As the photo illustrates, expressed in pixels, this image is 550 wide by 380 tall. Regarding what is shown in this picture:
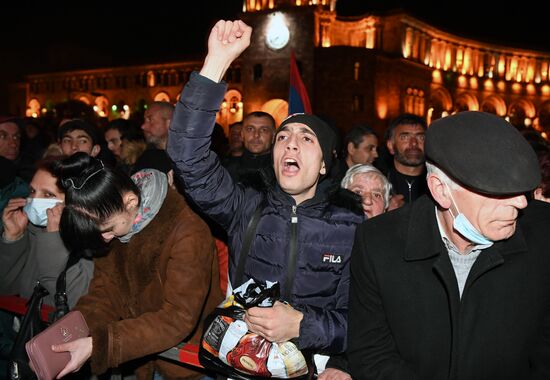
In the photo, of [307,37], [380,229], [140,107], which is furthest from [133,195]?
[140,107]

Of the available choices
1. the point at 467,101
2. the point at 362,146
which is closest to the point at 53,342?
the point at 362,146

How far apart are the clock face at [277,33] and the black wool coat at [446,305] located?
1663 inches

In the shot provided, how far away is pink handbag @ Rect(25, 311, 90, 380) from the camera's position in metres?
2.49

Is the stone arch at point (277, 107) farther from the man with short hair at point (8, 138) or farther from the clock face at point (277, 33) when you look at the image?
the man with short hair at point (8, 138)

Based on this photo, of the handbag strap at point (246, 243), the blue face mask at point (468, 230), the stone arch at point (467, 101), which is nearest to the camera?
the blue face mask at point (468, 230)

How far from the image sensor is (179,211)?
298 centimetres

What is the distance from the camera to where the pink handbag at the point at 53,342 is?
2488 mm

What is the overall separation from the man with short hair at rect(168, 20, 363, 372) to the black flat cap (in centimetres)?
99

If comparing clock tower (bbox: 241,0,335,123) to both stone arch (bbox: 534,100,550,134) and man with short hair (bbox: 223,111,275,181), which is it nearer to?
man with short hair (bbox: 223,111,275,181)

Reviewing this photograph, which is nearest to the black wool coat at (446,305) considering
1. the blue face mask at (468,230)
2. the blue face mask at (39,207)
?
the blue face mask at (468,230)

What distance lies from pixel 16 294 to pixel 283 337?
2.77m

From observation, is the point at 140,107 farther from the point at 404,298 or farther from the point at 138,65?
the point at 404,298

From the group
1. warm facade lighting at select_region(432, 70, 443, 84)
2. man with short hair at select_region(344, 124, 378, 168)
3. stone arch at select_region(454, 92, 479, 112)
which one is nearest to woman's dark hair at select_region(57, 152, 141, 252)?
man with short hair at select_region(344, 124, 378, 168)

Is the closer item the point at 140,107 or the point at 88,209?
the point at 88,209
